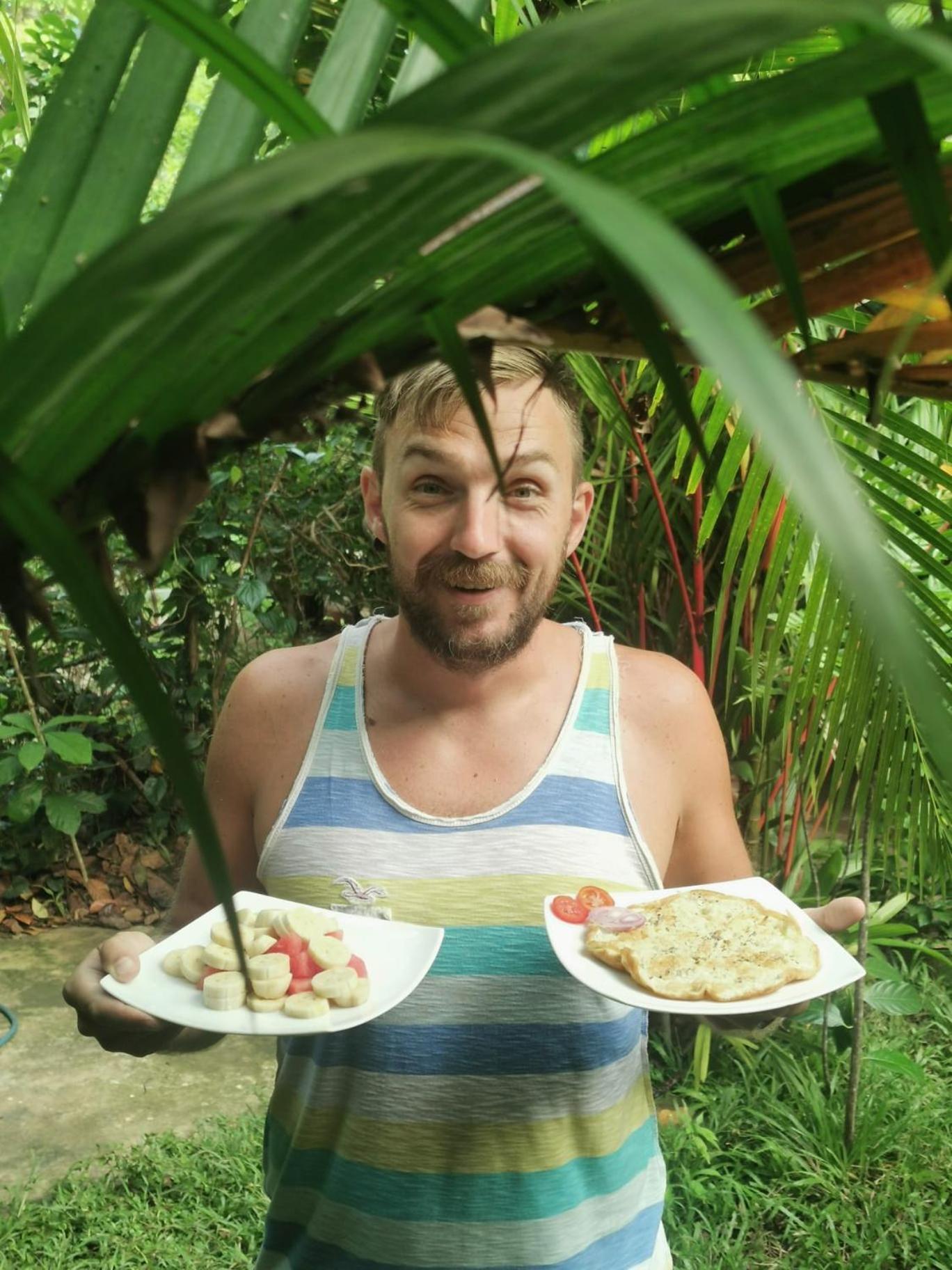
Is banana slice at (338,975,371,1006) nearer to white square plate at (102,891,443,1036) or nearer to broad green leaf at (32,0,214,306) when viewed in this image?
white square plate at (102,891,443,1036)

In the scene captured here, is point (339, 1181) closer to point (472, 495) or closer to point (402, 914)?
point (402, 914)

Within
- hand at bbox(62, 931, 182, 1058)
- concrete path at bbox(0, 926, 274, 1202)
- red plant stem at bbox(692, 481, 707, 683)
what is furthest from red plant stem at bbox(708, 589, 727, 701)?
concrete path at bbox(0, 926, 274, 1202)

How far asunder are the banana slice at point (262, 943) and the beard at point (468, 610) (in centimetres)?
38

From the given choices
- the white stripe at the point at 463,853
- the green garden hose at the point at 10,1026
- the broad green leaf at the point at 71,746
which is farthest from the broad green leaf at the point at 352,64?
the green garden hose at the point at 10,1026

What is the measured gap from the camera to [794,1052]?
2.91m

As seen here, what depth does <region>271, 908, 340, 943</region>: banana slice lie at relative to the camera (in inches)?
51.0

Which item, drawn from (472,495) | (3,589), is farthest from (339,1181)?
(3,589)

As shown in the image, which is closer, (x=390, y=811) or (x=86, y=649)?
(x=390, y=811)

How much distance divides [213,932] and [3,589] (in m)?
1.16

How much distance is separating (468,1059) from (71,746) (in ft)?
8.20

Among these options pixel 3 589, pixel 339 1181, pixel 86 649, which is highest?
pixel 3 589

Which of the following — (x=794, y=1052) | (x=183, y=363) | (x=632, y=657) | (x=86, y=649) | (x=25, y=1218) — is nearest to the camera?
(x=183, y=363)

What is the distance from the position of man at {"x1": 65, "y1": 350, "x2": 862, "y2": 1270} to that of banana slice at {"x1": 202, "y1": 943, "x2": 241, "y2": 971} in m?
0.08

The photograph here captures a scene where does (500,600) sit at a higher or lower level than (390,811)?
higher
